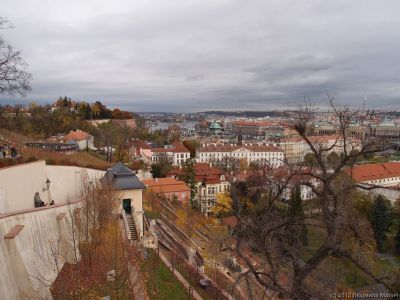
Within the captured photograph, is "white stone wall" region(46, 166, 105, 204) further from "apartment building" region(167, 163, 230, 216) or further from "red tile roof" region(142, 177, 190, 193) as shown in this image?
"apartment building" region(167, 163, 230, 216)

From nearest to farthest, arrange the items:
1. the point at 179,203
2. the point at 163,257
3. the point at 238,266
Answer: the point at 163,257, the point at 238,266, the point at 179,203

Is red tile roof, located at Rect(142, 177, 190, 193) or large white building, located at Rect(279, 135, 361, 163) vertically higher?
large white building, located at Rect(279, 135, 361, 163)

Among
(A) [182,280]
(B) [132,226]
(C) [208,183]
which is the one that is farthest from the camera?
(C) [208,183]

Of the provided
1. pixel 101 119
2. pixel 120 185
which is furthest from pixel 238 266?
pixel 101 119

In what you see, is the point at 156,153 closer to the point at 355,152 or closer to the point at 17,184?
the point at 17,184

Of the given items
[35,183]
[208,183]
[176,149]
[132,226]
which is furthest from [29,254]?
[176,149]

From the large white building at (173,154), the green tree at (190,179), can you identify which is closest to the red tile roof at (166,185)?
the green tree at (190,179)

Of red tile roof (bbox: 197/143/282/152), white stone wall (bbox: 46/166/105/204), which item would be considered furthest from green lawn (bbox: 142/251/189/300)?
red tile roof (bbox: 197/143/282/152)

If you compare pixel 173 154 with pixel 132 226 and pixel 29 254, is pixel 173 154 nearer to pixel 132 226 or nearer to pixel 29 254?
pixel 132 226
